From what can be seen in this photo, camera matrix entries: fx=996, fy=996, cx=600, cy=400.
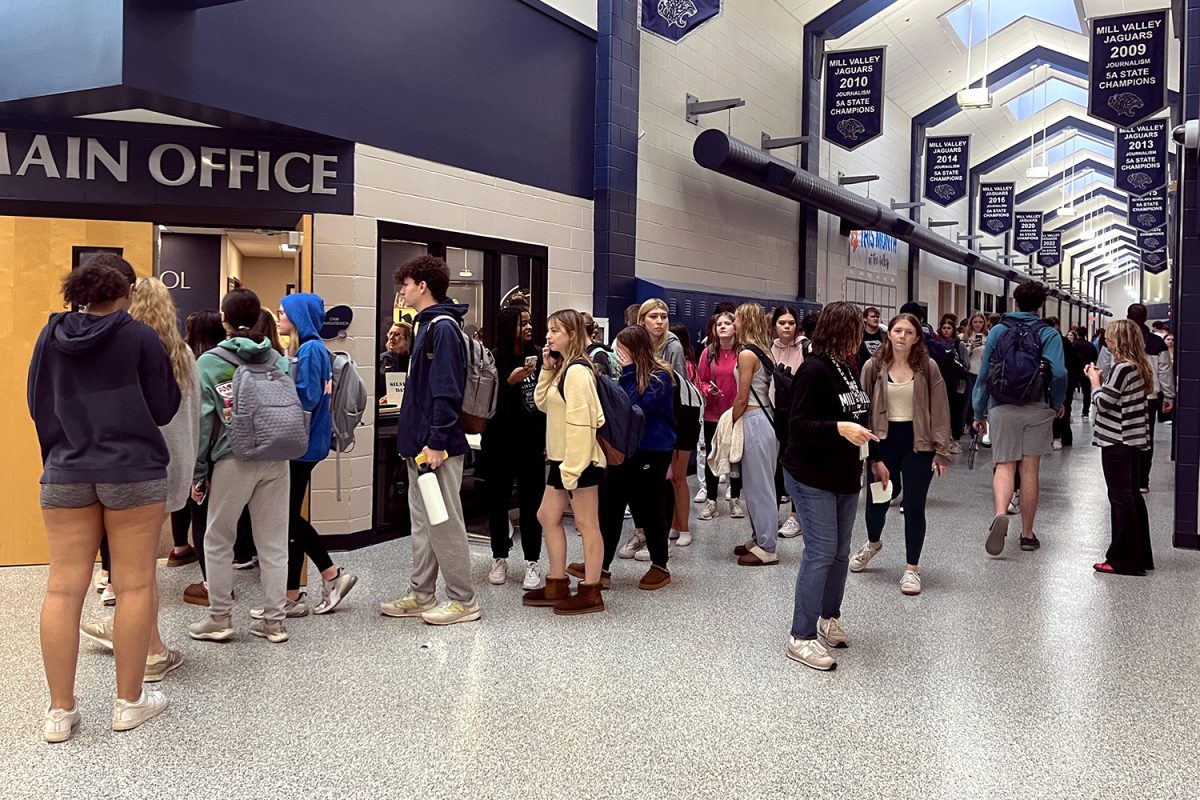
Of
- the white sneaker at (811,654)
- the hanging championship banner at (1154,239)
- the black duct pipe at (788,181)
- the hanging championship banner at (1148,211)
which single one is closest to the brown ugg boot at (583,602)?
the white sneaker at (811,654)

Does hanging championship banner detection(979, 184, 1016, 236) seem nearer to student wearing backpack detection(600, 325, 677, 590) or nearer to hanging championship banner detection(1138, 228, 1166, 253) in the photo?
hanging championship banner detection(1138, 228, 1166, 253)

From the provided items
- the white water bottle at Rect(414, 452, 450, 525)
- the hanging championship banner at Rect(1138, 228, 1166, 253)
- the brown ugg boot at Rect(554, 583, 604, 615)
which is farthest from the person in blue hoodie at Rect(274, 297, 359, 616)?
the hanging championship banner at Rect(1138, 228, 1166, 253)

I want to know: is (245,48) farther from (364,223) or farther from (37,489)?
(37,489)

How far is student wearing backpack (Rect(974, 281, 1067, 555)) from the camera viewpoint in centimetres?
579

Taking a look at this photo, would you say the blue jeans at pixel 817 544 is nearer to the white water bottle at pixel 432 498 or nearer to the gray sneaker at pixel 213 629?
the white water bottle at pixel 432 498

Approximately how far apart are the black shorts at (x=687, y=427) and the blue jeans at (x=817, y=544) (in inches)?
52.2

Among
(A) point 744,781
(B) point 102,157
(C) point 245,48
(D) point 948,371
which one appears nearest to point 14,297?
(B) point 102,157

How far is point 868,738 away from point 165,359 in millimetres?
2596

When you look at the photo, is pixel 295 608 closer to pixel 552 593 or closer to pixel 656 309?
pixel 552 593

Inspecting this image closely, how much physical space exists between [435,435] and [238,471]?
0.80 m

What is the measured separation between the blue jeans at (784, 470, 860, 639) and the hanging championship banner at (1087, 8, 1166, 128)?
671 centimetres

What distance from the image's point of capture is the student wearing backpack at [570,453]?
14.4 feet

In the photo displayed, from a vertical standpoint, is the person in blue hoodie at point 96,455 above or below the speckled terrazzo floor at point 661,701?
above

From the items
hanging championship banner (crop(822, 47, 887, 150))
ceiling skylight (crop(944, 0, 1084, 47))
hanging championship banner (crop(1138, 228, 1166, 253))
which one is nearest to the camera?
hanging championship banner (crop(822, 47, 887, 150))
